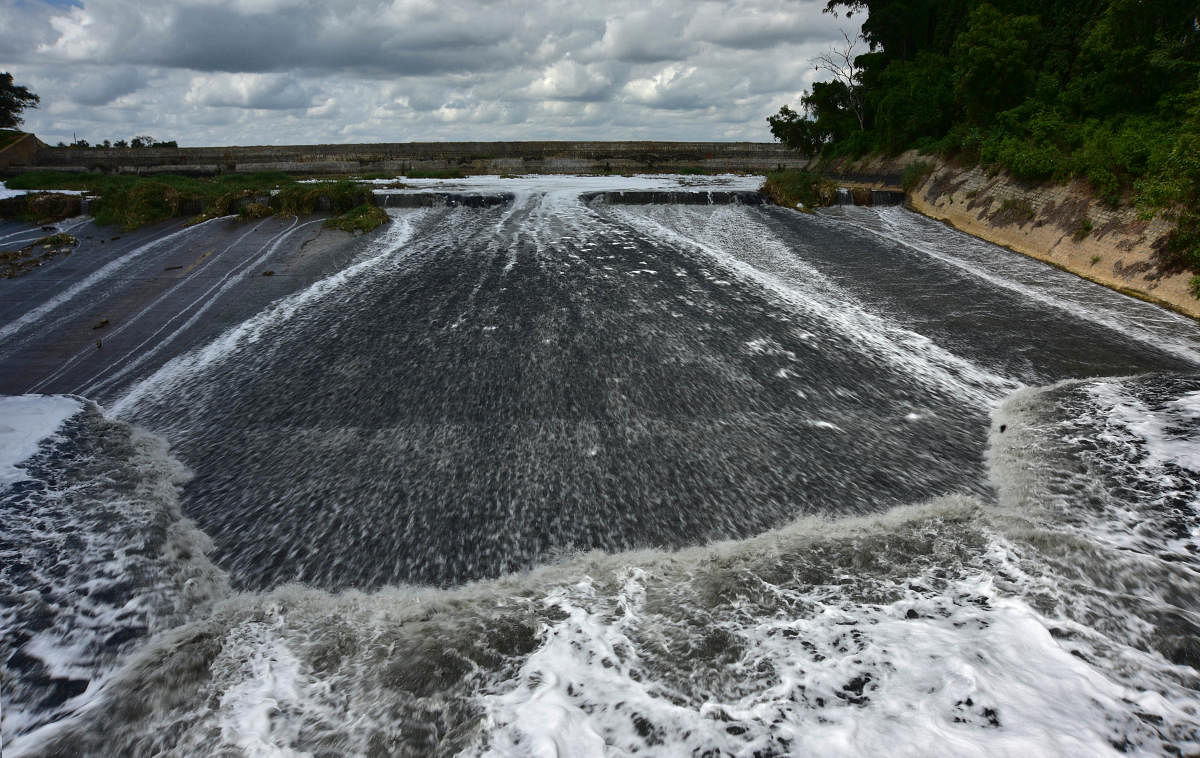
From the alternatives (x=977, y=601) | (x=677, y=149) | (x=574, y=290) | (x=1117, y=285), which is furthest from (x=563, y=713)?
(x=677, y=149)

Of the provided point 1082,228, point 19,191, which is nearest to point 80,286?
point 19,191

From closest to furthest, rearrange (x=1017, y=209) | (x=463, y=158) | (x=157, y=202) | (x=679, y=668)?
(x=679, y=668), (x=1017, y=209), (x=157, y=202), (x=463, y=158)

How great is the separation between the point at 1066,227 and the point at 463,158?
1234 inches

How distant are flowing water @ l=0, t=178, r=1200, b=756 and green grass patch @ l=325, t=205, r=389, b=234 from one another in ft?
19.8

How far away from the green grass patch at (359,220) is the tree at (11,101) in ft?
99.6

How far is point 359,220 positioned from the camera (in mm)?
13375

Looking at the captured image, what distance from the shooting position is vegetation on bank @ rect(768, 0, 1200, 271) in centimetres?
866

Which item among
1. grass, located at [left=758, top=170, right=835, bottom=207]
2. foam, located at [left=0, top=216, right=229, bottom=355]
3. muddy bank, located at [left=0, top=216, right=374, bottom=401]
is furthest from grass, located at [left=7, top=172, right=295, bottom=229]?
grass, located at [left=758, top=170, right=835, bottom=207]

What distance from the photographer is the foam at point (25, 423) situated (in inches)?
178

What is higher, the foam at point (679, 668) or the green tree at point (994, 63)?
the green tree at point (994, 63)

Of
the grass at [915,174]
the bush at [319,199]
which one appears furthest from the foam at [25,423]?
the grass at [915,174]

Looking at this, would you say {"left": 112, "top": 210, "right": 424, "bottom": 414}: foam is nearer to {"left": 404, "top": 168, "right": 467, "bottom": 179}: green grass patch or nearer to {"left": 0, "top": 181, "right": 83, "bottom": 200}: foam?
{"left": 0, "top": 181, "right": 83, "bottom": 200}: foam

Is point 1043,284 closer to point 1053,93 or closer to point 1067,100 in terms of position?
point 1067,100

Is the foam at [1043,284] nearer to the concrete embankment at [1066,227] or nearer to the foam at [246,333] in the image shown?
the concrete embankment at [1066,227]
